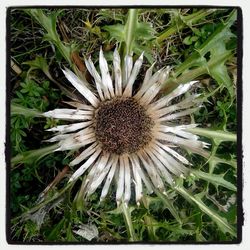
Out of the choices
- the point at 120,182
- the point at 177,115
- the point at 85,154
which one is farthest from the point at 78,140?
the point at 177,115

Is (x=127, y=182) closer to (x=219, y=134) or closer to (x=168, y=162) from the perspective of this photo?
(x=168, y=162)

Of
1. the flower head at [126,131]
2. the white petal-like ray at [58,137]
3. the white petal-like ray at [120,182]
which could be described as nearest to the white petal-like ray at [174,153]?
the flower head at [126,131]

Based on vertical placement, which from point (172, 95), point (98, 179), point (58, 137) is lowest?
point (98, 179)

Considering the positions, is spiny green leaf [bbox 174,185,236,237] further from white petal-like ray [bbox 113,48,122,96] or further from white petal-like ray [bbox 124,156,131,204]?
white petal-like ray [bbox 113,48,122,96]

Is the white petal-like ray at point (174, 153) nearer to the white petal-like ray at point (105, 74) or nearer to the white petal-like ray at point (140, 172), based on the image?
the white petal-like ray at point (140, 172)

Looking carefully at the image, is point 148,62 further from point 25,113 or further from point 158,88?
point 25,113

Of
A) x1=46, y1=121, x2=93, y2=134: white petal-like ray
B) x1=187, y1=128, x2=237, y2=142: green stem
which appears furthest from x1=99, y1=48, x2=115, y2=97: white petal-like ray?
x1=187, y1=128, x2=237, y2=142: green stem
